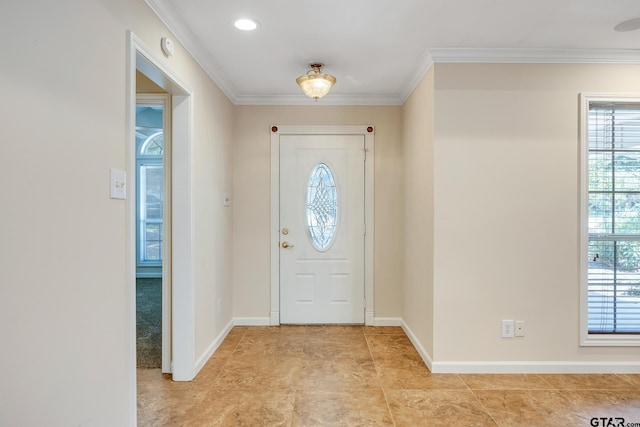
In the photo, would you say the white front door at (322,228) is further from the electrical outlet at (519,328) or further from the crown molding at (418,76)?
the electrical outlet at (519,328)

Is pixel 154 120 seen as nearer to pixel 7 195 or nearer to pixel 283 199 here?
pixel 283 199

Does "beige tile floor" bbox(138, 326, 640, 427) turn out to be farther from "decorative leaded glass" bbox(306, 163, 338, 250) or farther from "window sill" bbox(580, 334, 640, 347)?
"decorative leaded glass" bbox(306, 163, 338, 250)

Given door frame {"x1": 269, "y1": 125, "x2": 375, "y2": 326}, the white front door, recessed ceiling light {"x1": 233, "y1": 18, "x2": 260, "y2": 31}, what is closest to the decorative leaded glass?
the white front door

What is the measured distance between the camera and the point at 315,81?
272 centimetres

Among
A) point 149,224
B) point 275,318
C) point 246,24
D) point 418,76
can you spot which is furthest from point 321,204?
point 149,224

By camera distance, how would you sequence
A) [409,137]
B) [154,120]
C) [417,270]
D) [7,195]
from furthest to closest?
1. [154,120]
2. [409,137]
3. [417,270]
4. [7,195]

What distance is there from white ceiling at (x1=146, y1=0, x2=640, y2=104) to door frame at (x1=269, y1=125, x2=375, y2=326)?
65cm

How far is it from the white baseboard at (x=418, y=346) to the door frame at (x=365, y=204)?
0.37 m

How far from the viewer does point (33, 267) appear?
3.67 ft

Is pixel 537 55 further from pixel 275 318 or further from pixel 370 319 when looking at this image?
pixel 275 318

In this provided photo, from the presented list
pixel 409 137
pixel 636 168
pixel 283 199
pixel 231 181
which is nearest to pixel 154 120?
pixel 231 181

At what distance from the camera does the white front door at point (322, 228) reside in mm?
3654

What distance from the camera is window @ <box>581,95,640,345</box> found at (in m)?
2.63

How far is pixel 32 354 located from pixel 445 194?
8.18 ft
